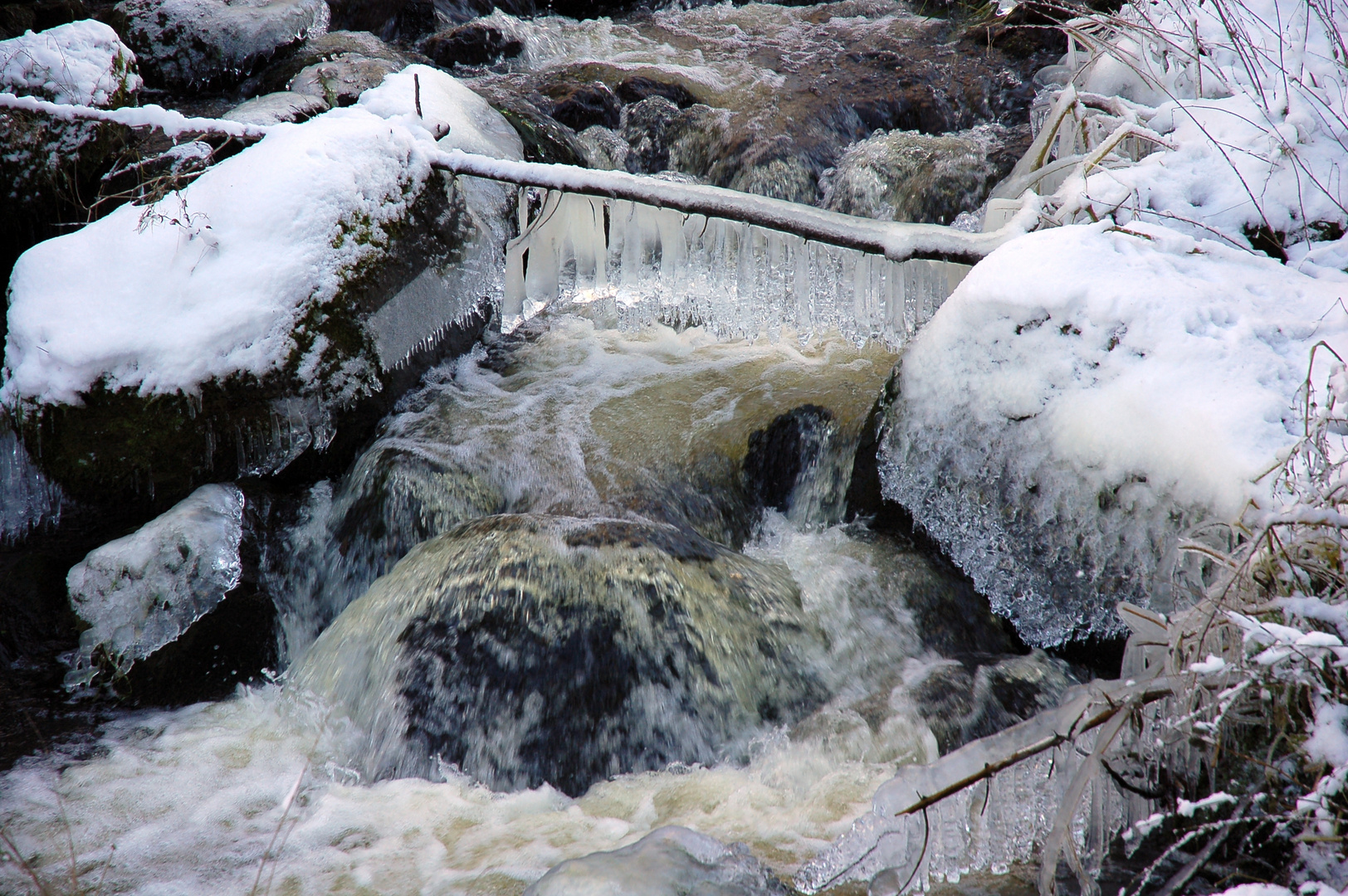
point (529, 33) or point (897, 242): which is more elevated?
point (529, 33)

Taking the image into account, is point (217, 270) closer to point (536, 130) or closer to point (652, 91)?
point (536, 130)

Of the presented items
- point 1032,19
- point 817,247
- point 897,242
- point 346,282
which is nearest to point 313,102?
point 346,282

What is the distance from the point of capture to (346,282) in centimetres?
405

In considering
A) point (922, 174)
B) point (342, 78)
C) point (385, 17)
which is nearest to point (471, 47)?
point (385, 17)

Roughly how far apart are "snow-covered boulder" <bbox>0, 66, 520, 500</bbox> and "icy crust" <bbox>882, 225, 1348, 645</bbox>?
2.58 m

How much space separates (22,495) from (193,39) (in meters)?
6.03

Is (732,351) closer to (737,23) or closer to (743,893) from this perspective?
(743,893)

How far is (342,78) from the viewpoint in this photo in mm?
6996

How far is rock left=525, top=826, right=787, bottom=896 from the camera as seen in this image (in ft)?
6.60

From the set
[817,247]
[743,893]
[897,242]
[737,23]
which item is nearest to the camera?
[743,893]

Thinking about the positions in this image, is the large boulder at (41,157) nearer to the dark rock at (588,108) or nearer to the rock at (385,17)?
the dark rock at (588,108)

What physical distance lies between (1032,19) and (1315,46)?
17.0 feet

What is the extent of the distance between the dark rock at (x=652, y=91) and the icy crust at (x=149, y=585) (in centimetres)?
542

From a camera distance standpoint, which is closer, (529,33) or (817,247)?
(817,247)
